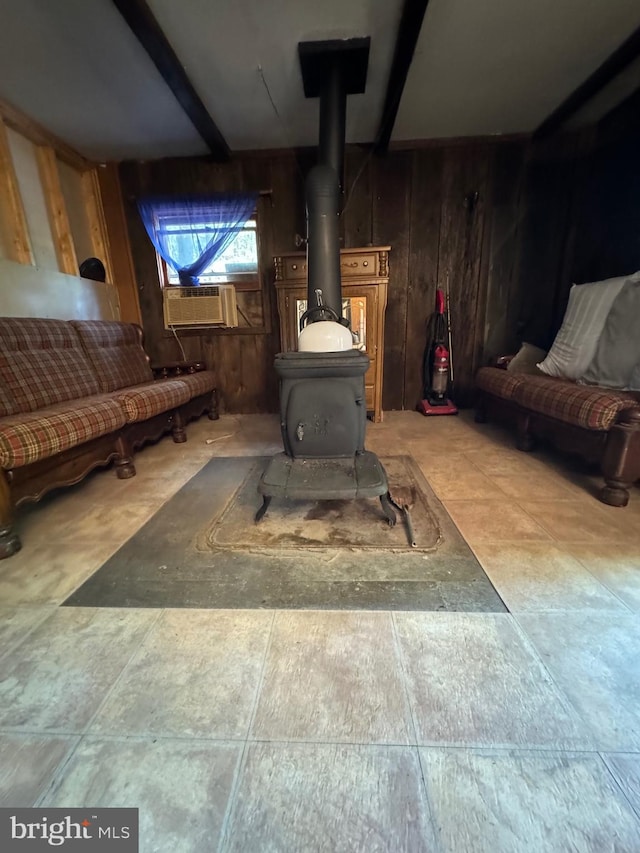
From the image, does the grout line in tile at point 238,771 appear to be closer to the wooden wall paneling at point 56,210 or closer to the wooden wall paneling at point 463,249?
the wooden wall paneling at point 463,249

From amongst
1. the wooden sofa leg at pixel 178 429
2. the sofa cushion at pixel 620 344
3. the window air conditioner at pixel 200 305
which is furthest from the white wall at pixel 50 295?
the sofa cushion at pixel 620 344

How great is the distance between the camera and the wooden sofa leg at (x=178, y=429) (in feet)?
8.94

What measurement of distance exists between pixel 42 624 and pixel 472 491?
1788 millimetres

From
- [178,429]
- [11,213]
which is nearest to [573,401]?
[178,429]

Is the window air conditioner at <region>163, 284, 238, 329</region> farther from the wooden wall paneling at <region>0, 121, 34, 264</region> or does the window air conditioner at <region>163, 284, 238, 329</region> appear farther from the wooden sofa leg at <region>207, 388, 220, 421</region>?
the wooden wall paneling at <region>0, 121, 34, 264</region>

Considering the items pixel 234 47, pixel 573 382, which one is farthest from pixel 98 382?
pixel 573 382

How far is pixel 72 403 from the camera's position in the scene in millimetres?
2039

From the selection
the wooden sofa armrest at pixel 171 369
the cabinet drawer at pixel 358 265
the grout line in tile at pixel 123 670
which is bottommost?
the grout line in tile at pixel 123 670

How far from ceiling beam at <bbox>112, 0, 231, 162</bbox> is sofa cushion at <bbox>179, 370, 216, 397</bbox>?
1.84 m

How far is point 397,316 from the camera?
3.44 meters

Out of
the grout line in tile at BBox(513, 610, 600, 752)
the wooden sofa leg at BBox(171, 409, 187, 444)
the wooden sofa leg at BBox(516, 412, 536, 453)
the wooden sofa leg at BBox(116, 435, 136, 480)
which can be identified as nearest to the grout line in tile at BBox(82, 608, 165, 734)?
the grout line in tile at BBox(513, 610, 600, 752)

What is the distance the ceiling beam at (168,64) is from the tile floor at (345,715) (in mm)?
2506

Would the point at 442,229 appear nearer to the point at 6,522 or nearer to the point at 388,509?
the point at 388,509

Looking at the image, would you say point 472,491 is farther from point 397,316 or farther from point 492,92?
point 492,92
